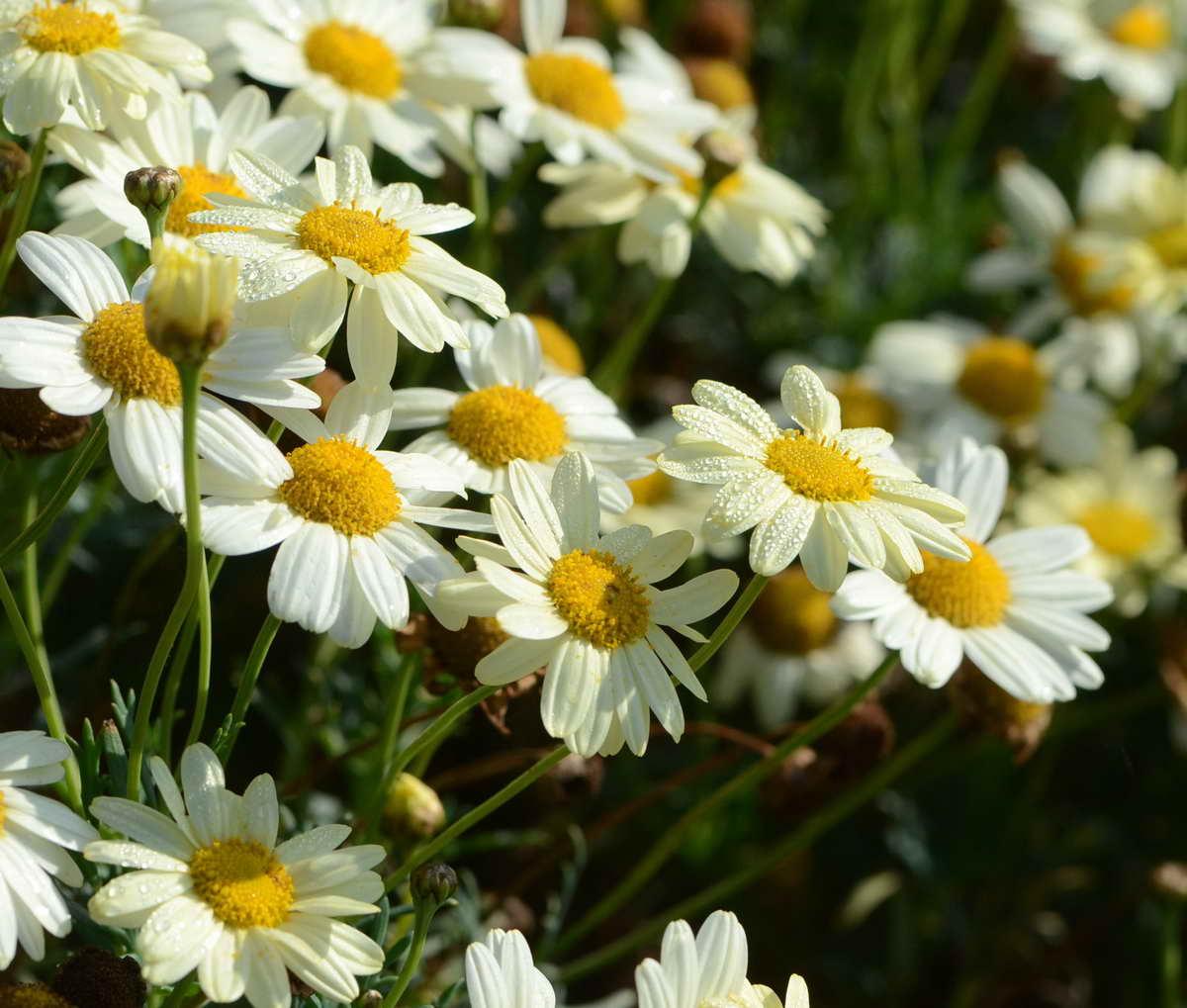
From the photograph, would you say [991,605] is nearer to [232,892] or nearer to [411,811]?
[411,811]

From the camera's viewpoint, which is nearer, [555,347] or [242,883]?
[242,883]

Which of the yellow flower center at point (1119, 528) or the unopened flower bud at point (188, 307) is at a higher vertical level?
the unopened flower bud at point (188, 307)

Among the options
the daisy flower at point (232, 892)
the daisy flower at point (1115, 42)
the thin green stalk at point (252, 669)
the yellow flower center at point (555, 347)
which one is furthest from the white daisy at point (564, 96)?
the daisy flower at point (1115, 42)

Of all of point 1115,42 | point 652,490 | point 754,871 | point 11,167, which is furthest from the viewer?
point 1115,42

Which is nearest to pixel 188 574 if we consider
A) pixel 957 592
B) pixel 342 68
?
pixel 957 592

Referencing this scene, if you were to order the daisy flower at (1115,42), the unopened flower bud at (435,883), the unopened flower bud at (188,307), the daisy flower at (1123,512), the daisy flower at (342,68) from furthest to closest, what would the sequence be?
the daisy flower at (1115,42) → the daisy flower at (1123,512) → the daisy flower at (342,68) → the unopened flower bud at (435,883) → the unopened flower bud at (188,307)

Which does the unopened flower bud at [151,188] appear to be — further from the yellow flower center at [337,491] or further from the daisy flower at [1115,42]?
the daisy flower at [1115,42]

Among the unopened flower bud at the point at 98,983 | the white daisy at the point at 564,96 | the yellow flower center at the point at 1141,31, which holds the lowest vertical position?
the unopened flower bud at the point at 98,983
